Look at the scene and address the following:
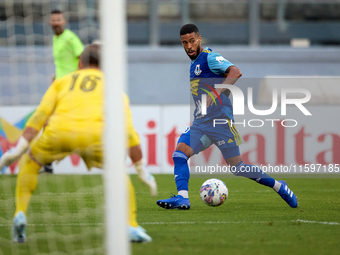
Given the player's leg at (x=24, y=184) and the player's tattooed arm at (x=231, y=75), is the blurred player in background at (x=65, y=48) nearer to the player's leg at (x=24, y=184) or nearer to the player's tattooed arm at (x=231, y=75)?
the player's tattooed arm at (x=231, y=75)

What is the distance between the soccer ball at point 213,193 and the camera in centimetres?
577

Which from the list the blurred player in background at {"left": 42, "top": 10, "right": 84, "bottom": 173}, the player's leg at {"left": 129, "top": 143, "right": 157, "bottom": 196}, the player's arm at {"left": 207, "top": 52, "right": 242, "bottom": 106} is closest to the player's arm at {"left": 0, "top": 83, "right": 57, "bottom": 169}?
the player's leg at {"left": 129, "top": 143, "right": 157, "bottom": 196}

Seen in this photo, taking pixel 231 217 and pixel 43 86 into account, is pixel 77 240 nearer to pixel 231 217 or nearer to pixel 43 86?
pixel 231 217

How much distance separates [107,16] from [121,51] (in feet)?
0.67

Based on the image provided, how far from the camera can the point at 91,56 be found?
3.85 m

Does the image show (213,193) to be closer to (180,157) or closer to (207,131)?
(180,157)

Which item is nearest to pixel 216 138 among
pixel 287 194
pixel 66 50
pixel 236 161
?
pixel 236 161

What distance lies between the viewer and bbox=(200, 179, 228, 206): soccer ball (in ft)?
18.9

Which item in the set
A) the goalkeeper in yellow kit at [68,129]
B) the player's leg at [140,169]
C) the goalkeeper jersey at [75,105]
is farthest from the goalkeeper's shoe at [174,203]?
the goalkeeper jersey at [75,105]

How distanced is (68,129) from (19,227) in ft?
2.66

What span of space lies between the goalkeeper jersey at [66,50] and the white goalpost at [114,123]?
5221mm

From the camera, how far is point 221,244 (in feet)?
12.7

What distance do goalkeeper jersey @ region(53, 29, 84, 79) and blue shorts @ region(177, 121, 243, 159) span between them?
3029 mm

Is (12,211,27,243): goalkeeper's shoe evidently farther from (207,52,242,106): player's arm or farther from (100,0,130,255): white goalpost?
(207,52,242,106): player's arm
